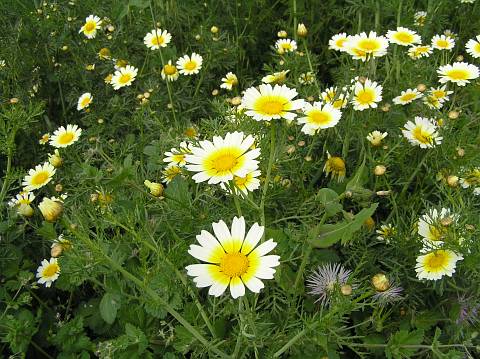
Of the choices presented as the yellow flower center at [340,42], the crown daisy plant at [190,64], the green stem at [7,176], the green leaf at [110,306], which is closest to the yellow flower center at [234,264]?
the green leaf at [110,306]

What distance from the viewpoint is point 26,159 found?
275 centimetres

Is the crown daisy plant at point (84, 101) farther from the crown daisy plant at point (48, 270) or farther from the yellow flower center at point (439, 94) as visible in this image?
the yellow flower center at point (439, 94)

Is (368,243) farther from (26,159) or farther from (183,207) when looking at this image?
(26,159)

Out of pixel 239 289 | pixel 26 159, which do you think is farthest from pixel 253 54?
pixel 239 289

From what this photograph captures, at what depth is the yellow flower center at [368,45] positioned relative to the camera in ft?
7.02

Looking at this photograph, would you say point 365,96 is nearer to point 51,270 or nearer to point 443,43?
point 443,43

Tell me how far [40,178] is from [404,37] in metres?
1.78

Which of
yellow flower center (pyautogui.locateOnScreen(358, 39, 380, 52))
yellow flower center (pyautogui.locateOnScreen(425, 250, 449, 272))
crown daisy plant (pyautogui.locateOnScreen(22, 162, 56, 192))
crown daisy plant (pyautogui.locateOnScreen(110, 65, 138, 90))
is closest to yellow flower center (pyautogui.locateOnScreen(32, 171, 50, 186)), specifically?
crown daisy plant (pyautogui.locateOnScreen(22, 162, 56, 192))

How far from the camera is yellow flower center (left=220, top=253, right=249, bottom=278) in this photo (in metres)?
1.23

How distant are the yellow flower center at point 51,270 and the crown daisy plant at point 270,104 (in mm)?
1058

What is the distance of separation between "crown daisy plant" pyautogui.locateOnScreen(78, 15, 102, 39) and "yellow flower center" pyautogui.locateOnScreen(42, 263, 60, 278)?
1.47 m

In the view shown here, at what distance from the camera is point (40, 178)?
2244mm

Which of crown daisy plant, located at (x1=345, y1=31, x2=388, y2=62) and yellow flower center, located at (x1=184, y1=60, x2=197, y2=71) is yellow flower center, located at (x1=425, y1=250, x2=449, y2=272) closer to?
crown daisy plant, located at (x1=345, y1=31, x2=388, y2=62)

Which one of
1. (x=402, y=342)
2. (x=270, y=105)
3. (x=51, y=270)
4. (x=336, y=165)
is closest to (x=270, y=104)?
(x=270, y=105)
